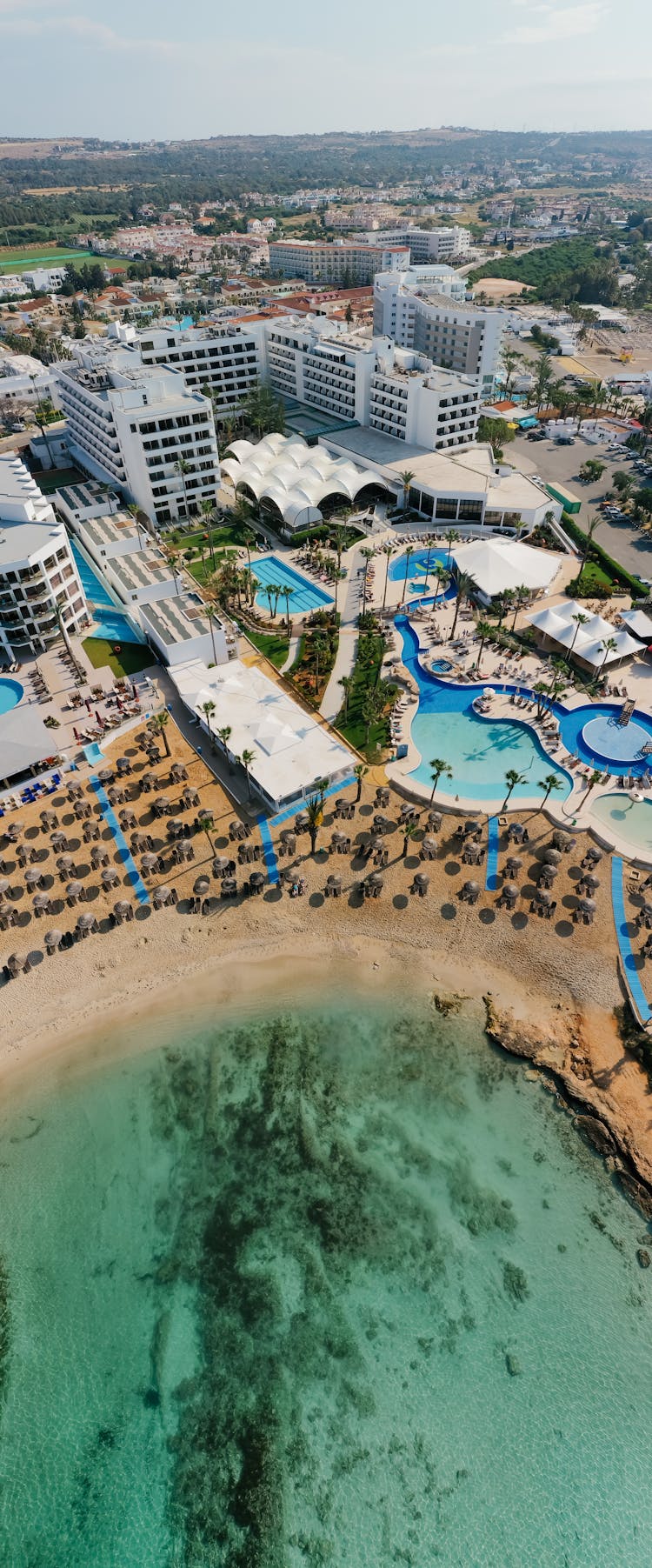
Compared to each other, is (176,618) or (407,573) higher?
(176,618)

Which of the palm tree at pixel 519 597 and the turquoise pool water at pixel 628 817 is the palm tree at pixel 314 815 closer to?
the turquoise pool water at pixel 628 817

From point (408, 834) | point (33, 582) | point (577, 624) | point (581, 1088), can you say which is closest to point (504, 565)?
point (577, 624)

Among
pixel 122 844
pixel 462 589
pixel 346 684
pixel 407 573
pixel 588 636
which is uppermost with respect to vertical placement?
pixel 462 589

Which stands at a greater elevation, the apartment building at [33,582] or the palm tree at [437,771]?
the apartment building at [33,582]

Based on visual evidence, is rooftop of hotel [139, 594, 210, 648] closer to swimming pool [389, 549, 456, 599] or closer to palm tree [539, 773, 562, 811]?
swimming pool [389, 549, 456, 599]

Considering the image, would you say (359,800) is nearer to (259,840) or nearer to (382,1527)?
(259,840)

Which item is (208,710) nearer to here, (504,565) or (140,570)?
A: (140,570)

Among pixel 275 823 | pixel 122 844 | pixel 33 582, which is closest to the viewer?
pixel 122 844

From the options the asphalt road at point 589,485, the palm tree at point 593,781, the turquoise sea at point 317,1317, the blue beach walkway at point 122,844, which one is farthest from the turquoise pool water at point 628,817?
the asphalt road at point 589,485
